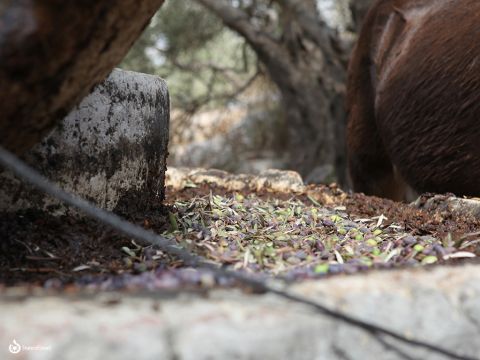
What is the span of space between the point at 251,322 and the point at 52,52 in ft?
1.91

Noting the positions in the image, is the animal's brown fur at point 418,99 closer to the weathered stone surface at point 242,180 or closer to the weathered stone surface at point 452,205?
the weathered stone surface at point 452,205

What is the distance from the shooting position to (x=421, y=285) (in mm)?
1133

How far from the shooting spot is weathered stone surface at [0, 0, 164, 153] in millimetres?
1099

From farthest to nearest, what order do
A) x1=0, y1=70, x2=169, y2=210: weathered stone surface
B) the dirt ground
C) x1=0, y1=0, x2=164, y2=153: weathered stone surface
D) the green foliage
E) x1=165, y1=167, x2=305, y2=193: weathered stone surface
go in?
the green foliage, x1=165, y1=167, x2=305, y2=193: weathered stone surface, x1=0, y1=70, x2=169, y2=210: weathered stone surface, the dirt ground, x1=0, y1=0, x2=164, y2=153: weathered stone surface

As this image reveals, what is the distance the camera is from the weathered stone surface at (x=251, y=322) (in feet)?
3.00

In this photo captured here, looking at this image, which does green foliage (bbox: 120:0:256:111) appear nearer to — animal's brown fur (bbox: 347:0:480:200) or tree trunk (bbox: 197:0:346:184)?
tree trunk (bbox: 197:0:346:184)

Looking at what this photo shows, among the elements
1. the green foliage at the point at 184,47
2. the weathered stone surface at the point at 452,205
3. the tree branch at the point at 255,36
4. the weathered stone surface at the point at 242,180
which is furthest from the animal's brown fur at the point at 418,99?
the green foliage at the point at 184,47

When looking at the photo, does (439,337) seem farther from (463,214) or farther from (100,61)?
(463,214)

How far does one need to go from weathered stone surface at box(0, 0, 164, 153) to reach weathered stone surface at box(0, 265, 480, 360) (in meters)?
0.39

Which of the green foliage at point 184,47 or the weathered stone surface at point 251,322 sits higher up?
the green foliage at point 184,47

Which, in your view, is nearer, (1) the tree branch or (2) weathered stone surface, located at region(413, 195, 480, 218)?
(2) weathered stone surface, located at region(413, 195, 480, 218)

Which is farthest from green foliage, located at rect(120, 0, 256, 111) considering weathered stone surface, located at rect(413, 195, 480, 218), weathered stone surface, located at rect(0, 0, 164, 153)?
weathered stone surface, located at rect(0, 0, 164, 153)

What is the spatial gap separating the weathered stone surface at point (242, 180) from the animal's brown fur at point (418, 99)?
528mm

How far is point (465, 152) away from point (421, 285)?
69.5 inches
